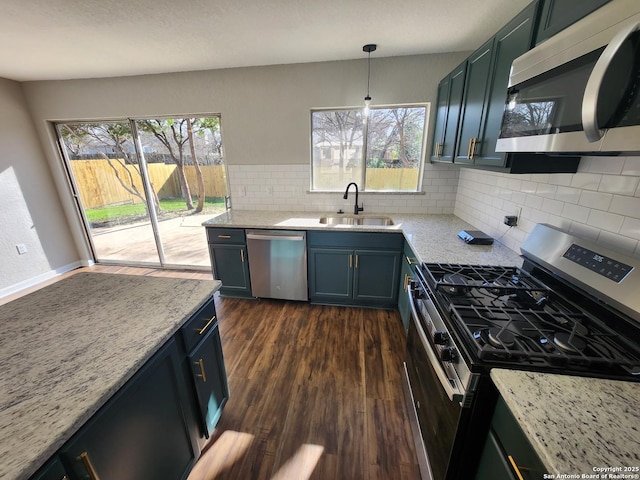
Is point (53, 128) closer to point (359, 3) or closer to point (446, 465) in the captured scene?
point (359, 3)

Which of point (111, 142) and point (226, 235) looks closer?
point (226, 235)

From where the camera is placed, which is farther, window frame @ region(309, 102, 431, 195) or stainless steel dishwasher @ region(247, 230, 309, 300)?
window frame @ region(309, 102, 431, 195)

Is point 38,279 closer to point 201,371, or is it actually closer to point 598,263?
point 201,371

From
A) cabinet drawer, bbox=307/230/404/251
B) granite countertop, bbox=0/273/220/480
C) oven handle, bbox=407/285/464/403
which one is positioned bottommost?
oven handle, bbox=407/285/464/403

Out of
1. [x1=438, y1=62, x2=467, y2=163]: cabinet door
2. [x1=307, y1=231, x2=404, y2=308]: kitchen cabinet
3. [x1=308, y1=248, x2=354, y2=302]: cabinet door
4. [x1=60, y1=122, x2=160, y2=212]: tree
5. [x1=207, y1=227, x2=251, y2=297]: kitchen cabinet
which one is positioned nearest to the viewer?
[x1=438, y1=62, x2=467, y2=163]: cabinet door

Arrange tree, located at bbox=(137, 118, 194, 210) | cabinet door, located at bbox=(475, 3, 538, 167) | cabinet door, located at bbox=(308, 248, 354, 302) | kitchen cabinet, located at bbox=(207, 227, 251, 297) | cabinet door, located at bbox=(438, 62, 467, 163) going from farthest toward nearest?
tree, located at bbox=(137, 118, 194, 210), kitchen cabinet, located at bbox=(207, 227, 251, 297), cabinet door, located at bbox=(308, 248, 354, 302), cabinet door, located at bbox=(438, 62, 467, 163), cabinet door, located at bbox=(475, 3, 538, 167)

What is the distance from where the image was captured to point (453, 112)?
2184 mm

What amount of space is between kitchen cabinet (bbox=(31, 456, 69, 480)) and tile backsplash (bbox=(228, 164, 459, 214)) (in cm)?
272

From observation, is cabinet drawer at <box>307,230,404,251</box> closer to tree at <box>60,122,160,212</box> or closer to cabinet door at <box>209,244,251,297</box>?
cabinet door at <box>209,244,251,297</box>

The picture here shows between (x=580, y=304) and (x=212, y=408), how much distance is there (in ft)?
6.04

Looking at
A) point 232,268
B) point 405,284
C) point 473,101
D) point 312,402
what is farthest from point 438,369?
point 232,268

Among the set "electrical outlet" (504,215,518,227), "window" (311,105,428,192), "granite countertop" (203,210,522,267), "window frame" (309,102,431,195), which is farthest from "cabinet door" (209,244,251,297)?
"electrical outlet" (504,215,518,227)

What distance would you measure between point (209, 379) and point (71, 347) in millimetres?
663

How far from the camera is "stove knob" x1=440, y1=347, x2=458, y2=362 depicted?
930 mm
